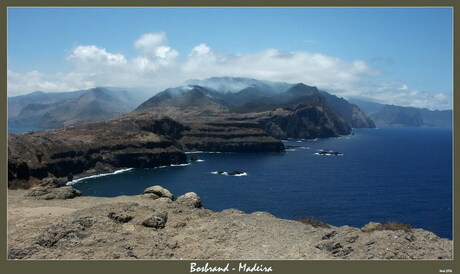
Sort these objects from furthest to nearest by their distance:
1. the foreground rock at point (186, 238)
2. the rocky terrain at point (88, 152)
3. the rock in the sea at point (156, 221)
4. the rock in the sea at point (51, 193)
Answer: the rocky terrain at point (88, 152)
the rock in the sea at point (51, 193)
the rock in the sea at point (156, 221)
the foreground rock at point (186, 238)

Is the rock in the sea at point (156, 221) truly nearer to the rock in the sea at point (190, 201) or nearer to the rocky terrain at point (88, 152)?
the rock in the sea at point (190, 201)

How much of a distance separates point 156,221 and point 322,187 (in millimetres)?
92858

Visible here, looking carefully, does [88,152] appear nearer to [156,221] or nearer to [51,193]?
[51,193]

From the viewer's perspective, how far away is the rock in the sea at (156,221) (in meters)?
28.6

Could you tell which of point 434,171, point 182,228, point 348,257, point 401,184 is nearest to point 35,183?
point 182,228

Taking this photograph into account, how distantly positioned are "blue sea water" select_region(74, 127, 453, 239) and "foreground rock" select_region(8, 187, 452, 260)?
175ft

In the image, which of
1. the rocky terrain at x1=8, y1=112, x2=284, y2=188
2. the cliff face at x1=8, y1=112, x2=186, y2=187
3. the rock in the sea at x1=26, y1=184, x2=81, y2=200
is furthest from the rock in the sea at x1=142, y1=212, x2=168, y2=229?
the cliff face at x1=8, y1=112, x2=186, y2=187

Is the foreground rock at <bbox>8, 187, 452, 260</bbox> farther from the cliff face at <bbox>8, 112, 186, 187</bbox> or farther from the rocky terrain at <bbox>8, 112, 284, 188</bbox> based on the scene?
the cliff face at <bbox>8, 112, 186, 187</bbox>

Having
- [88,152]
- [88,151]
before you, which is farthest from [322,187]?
[88,151]

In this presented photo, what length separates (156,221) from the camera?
28.9 m

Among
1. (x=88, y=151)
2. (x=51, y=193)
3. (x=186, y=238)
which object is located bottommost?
(x=88, y=151)

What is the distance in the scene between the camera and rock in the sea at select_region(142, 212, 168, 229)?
28641mm

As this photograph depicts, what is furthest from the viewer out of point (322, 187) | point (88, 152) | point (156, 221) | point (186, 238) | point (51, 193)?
point (88, 152)

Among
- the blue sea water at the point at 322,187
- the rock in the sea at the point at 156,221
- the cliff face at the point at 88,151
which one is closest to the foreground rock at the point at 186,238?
the rock in the sea at the point at 156,221
